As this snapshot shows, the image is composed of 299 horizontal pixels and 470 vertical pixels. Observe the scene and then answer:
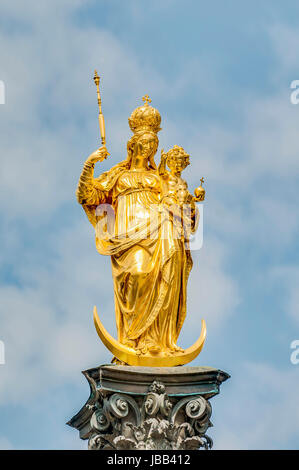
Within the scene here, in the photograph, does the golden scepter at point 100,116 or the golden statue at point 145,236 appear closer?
the golden statue at point 145,236

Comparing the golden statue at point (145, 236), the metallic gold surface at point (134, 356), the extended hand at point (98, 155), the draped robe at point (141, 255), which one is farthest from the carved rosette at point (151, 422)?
the extended hand at point (98, 155)

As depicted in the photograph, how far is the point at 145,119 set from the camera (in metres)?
30.3

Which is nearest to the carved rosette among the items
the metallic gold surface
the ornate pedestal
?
the ornate pedestal

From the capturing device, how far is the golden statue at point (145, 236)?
28.7m

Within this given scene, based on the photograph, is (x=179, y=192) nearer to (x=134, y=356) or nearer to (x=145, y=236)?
(x=145, y=236)

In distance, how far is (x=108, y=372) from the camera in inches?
1080

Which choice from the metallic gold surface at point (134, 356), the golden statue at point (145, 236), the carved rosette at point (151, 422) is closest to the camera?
the carved rosette at point (151, 422)

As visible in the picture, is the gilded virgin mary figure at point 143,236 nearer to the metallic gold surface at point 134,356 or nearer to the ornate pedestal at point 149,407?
the metallic gold surface at point 134,356

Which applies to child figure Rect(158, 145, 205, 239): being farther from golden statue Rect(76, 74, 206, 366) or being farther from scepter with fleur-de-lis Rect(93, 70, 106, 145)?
scepter with fleur-de-lis Rect(93, 70, 106, 145)

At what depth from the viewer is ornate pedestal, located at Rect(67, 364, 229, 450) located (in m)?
27.2

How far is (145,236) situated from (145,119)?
2.58m
